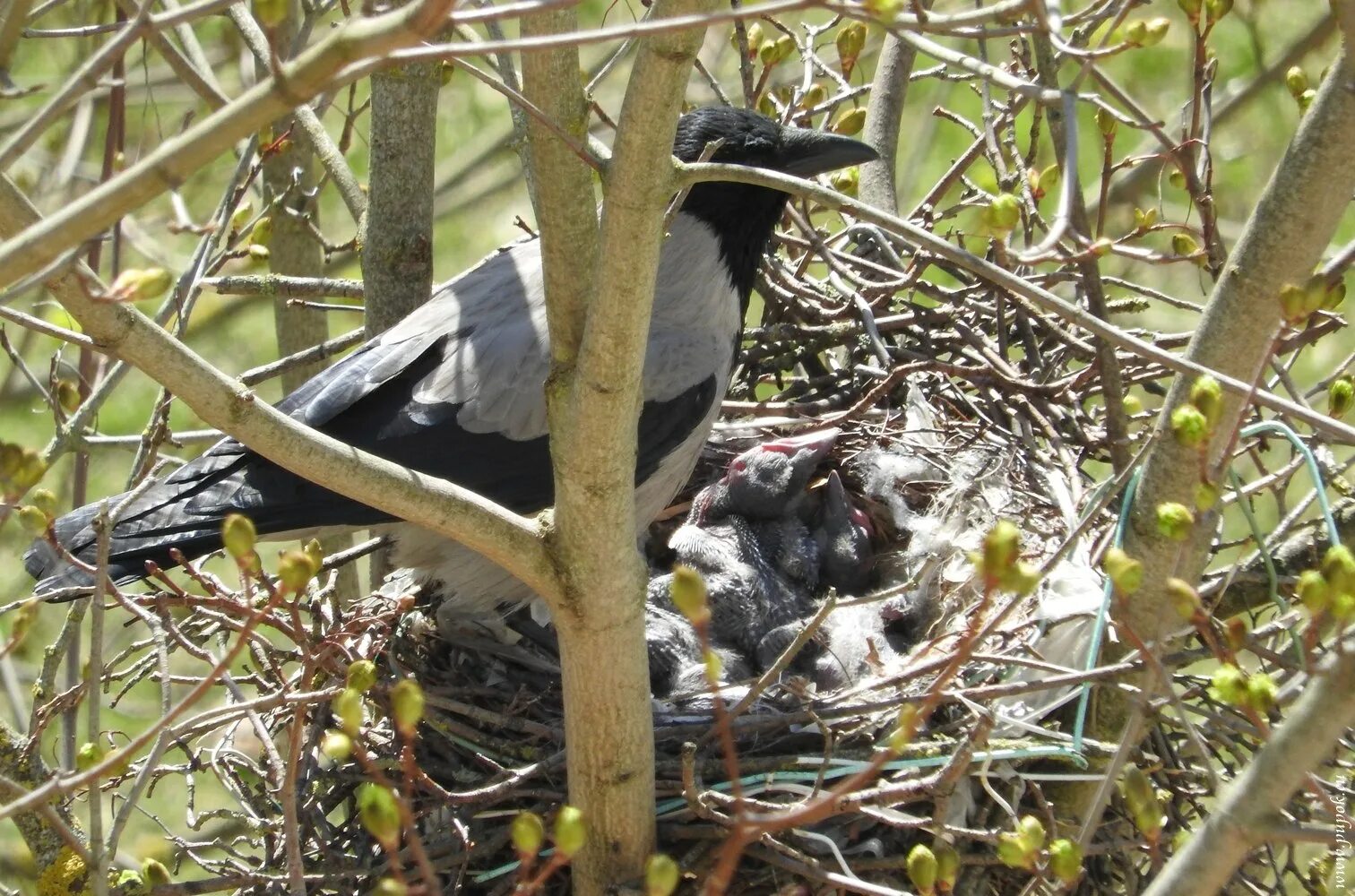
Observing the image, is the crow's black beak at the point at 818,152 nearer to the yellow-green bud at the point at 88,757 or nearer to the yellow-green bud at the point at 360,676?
the yellow-green bud at the point at 360,676

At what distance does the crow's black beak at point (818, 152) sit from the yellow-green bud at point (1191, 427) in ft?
6.50

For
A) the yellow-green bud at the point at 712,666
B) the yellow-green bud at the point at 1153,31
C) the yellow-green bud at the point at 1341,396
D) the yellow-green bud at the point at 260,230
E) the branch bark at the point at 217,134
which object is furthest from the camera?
the yellow-green bud at the point at 260,230

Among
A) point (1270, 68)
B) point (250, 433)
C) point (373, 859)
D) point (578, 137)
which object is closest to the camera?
point (250, 433)

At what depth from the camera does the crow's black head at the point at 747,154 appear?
3.68 meters

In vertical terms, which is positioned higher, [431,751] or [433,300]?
[433,300]

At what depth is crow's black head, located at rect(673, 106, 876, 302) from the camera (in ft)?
12.1

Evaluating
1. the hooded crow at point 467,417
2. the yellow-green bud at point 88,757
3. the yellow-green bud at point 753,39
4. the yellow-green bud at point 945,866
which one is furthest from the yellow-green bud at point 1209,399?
the yellow-green bud at point 753,39

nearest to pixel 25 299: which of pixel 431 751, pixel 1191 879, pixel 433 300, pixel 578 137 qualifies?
pixel 433 300

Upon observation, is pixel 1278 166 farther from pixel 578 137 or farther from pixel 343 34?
pixel 343 34

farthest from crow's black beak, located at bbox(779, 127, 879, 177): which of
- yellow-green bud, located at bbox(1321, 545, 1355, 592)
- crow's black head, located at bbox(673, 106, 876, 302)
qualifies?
yellow-green bud, located at bbox(1321, 545, 1355, 592)

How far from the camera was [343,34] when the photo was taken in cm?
139

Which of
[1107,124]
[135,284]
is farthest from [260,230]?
[1107,124]

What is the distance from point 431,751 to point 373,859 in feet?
1.15

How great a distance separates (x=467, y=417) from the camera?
350 centimetres
